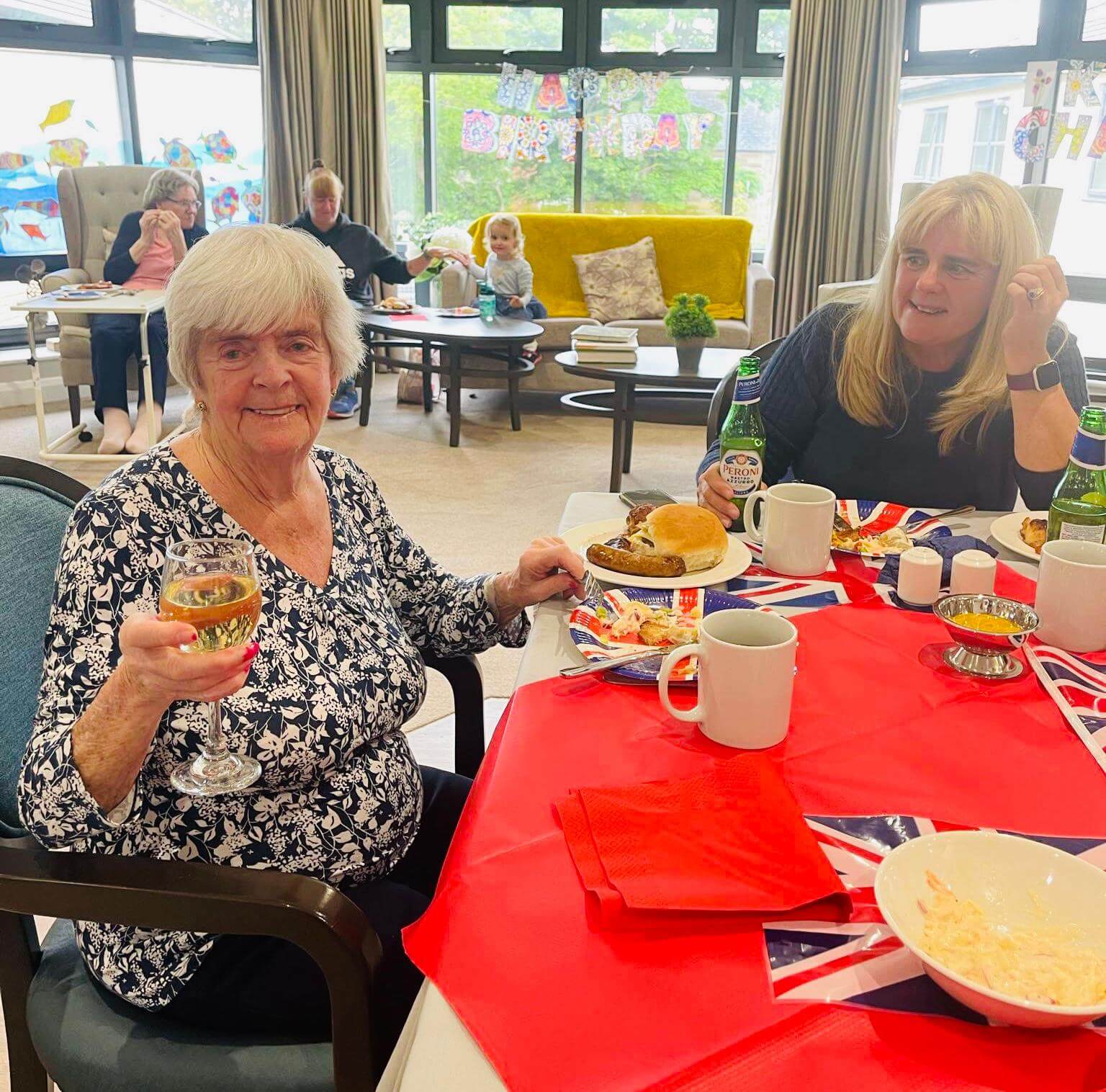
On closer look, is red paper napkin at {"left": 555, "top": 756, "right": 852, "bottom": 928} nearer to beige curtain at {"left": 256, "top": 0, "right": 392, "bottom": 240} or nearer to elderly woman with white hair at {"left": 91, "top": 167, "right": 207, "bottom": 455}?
elderly woman with white hair at {"left": 91, "top": 167, "right": 207, "bottom": 455}

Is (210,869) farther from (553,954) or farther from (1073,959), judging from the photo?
(1073,959)

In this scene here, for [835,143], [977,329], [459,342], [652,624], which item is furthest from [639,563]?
[835,143]

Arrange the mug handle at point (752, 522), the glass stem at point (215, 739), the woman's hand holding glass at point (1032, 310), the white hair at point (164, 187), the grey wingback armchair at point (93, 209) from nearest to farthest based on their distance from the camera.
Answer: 1. the glass stem at point (215, 739)
2. the mug handle at point (752, 522)
3. the woman's hand holding glass at point (1032, 310)
4. the white hair at point (164, 187)
5. the grey wingback armchair at point (93, 209)

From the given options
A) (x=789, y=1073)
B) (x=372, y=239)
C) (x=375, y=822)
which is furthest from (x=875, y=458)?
(x=372, y=239)

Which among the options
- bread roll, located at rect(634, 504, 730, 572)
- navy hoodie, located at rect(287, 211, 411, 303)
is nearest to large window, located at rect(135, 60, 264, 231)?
navy hoodie, located at rect(287, 211, 411, 303)

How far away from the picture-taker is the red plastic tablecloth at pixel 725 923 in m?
0.59

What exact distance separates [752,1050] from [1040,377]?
1.32 m

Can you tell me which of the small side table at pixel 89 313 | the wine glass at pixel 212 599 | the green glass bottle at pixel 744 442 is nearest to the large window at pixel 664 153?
the small side table at pixel 89 313

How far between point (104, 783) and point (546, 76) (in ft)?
21.3

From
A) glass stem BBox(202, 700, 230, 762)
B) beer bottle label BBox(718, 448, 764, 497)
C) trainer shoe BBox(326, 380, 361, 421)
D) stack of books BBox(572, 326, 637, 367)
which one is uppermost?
beer bottle label BBox(718, 448, 764, 497)

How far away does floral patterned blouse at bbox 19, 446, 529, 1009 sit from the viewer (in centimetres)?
95

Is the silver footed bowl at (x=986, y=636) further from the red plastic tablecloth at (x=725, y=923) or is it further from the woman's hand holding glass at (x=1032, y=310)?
the woman's hand holding glass at (x=1032, y=310)

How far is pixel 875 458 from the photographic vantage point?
1811 millimetres

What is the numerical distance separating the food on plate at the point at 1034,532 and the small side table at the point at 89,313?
369 centimetres
